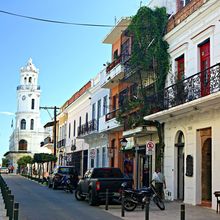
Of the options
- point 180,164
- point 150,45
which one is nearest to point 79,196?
point 180,164

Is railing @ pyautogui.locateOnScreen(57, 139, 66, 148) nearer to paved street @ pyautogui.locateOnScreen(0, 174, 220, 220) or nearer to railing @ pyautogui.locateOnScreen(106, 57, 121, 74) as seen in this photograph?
railing @ pyautogui.locateOnScreen(106, 57, 121, 74)

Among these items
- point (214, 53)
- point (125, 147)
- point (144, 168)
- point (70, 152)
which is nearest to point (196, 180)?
point (214, 53)

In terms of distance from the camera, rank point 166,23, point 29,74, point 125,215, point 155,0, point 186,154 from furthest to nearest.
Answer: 1. point 29,74
2. point 155,0
3. point 166,23
4. point 186,154
5. point 125,215

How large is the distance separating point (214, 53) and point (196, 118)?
2.92 meters

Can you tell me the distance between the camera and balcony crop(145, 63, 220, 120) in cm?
1778

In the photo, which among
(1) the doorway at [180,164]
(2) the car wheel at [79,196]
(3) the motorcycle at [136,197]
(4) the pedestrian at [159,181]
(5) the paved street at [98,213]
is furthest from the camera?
(2) the car wheel at [79,196]

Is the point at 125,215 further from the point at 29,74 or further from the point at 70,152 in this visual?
the point at 29,74

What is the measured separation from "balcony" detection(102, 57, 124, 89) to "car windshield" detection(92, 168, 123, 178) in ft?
29.2

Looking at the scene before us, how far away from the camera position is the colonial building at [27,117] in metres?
97.9

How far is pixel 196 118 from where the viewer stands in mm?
20438

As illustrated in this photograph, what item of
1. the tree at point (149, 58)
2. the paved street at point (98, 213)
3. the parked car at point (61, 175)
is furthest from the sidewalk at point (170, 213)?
the parked car at point (61, 175)

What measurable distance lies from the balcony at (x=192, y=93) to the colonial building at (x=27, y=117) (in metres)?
76.2

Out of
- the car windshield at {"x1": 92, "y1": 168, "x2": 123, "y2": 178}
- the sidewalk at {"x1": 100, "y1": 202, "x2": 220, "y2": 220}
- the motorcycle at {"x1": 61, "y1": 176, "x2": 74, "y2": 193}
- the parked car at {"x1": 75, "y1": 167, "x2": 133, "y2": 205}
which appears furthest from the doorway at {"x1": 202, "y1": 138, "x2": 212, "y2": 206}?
the motorcycle at {"x1": 61, "y1": 176, "x2": 74, "y2": 193}

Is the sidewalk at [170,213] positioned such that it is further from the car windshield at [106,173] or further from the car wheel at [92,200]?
the car windshield at [106,173]
